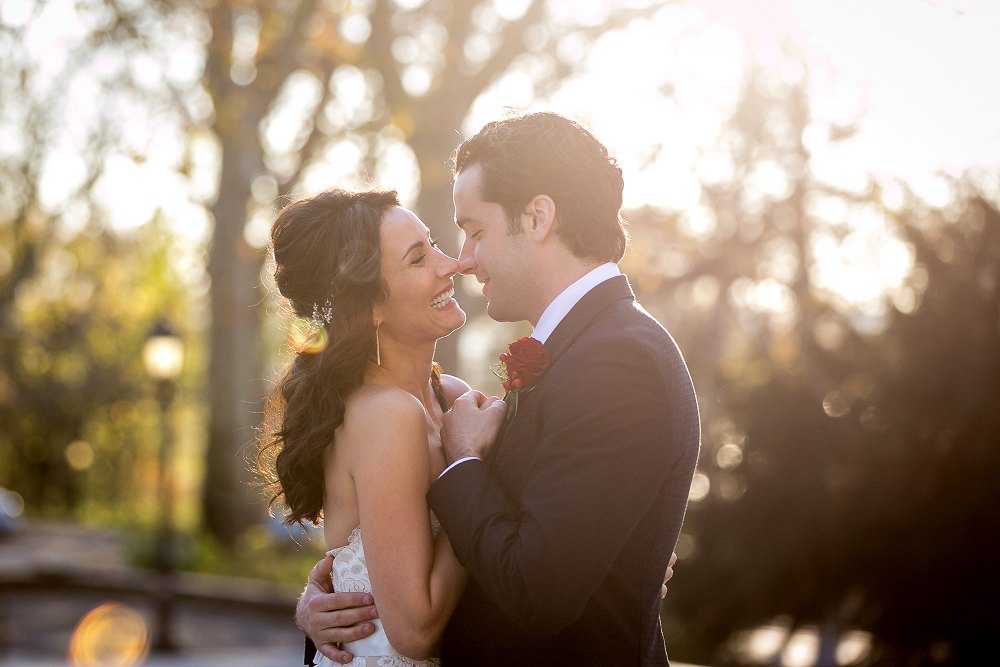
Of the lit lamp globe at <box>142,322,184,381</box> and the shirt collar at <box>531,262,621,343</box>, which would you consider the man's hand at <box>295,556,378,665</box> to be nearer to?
the shirt collar at <box>531,262,621,343</box>

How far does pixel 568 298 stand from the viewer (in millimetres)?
2949

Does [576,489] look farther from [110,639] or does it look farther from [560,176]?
[110,639]

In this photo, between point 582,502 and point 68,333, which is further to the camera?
point 68,333

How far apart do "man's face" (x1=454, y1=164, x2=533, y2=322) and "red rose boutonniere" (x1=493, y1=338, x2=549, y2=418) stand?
187 millimetres

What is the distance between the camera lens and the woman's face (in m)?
3.40

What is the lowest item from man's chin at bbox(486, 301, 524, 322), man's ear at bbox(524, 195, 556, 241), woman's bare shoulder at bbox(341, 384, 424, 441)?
woman's bare shoulder at bbox(341, 384, 424, 441)

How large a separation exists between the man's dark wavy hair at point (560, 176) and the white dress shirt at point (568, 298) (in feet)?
0.17

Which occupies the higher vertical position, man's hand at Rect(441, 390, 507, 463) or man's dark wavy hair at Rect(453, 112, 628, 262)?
man's dark wavy hair at Rect(453, 112, 628, 262)

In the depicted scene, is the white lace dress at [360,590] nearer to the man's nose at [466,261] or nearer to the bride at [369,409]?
the bride at [369,409]

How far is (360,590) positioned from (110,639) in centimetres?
1374

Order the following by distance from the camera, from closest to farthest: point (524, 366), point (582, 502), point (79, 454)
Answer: point (582, 502)
point (524, 366)
point (79, 454)

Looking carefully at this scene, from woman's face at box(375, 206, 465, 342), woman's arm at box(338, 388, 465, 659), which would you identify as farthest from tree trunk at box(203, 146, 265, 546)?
woman's arm at box(338, 388, 465, 659)

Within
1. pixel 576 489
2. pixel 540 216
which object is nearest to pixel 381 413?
pixel 540 216

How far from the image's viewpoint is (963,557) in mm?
10219
